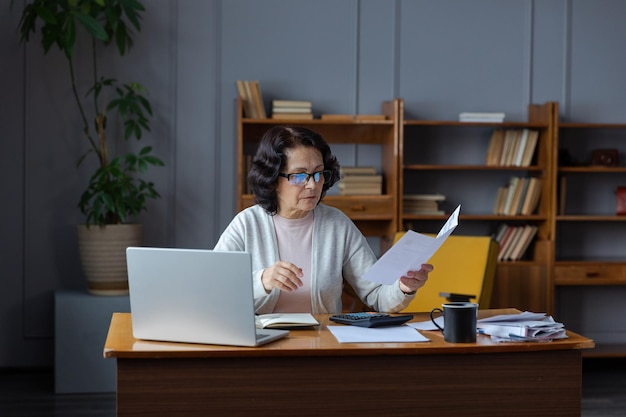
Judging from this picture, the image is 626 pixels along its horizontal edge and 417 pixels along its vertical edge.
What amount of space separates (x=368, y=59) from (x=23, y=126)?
2127mm

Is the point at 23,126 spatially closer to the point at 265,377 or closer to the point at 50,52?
the point at 50,52

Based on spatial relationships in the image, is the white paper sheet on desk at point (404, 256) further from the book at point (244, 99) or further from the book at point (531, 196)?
the book at point (531, 196)

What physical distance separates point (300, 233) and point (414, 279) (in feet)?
1.71

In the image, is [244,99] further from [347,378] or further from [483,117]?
[347,378]

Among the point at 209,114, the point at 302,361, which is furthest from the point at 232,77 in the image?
the point at 302,361

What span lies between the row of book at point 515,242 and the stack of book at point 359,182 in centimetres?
85

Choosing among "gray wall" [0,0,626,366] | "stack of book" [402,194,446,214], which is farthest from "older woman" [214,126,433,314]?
"gray wall" [0,0,626,366]

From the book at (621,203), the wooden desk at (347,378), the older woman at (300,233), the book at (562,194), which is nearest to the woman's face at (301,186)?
the older woman at (300,233)

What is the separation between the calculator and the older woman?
24 centimetres

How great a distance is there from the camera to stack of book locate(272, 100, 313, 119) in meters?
5.03

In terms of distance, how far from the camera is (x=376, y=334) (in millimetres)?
2373

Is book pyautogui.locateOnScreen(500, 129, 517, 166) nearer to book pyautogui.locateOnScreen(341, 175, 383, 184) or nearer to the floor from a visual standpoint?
book pyautogui.locateOnScreen(341, 175, 383, 184)

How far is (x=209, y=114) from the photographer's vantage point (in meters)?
5.21

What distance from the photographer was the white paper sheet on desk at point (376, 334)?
7.50 ft
